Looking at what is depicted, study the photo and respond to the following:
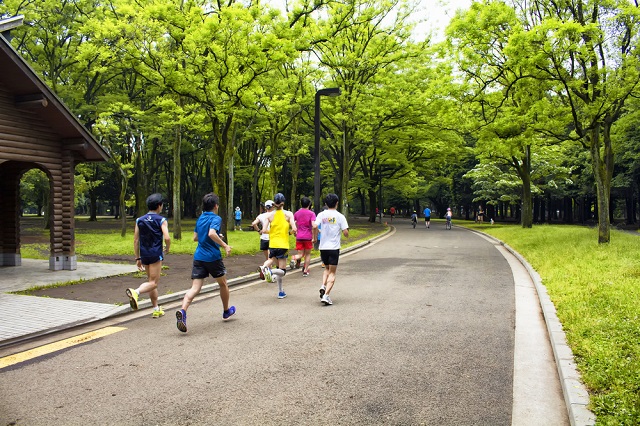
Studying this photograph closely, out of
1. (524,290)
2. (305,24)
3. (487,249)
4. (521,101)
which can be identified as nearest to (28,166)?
(305,24)

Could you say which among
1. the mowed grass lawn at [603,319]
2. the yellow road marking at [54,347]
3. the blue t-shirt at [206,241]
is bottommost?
the yellow road marking at [54,347]

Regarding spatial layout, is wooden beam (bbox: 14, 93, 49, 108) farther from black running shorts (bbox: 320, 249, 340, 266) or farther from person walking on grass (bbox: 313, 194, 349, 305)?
black running shorts (bbox: 320, 249, 340, 266)

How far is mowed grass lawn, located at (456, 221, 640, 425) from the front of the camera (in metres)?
3.82

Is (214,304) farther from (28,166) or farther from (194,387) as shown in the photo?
(28,166)

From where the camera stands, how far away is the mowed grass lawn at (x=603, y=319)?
3820 millimetres

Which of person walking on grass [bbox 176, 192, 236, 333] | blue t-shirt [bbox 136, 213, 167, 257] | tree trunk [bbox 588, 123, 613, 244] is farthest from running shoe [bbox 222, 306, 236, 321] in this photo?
tree trunk [bbox 588, 123, 613, 244]

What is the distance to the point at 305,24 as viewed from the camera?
56.6 feet

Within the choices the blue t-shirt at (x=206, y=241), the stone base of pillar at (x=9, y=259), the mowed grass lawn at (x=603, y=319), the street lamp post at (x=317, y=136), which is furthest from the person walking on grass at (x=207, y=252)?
the street lamp post at (x=317, y=136)

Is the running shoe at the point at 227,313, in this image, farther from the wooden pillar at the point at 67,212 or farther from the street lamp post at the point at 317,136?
the street lamp post at the point at 317,136

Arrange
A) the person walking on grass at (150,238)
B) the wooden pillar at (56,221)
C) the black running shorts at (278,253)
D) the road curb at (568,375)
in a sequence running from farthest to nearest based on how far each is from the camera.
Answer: the wooden pillar at (56,221) < the black running shorts at (278,253) < the person walking on grass at (150,238) < the road curb at (568,375)

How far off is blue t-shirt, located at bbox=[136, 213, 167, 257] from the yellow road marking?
1.18 meters

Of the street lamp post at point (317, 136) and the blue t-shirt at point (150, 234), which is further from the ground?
the street lamp post at point (317, 136)

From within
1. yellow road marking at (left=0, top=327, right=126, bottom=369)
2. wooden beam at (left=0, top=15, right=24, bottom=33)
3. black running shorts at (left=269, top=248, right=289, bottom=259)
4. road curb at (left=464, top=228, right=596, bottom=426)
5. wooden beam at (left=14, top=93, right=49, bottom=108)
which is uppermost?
wooden beam at (left=0, top=15, right=24, bottom=33)

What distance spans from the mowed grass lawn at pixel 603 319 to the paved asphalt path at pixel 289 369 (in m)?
0.75
